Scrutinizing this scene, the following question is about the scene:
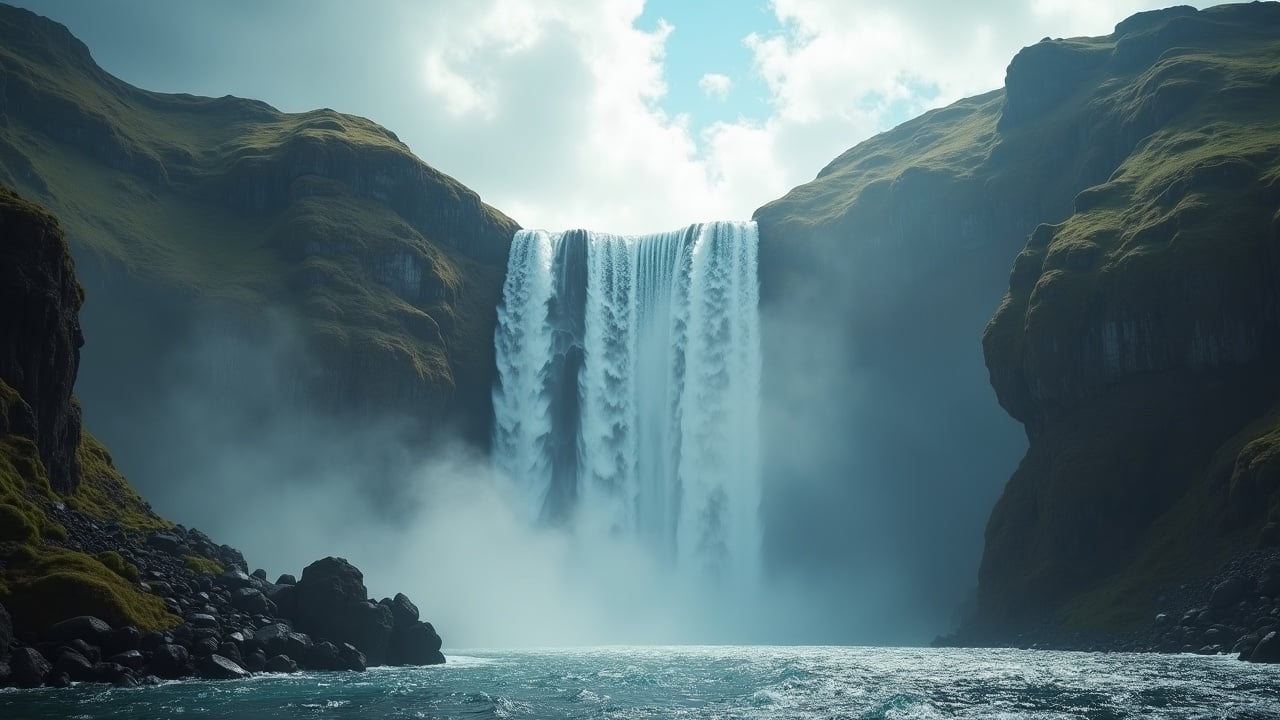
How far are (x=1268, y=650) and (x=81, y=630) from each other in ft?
168

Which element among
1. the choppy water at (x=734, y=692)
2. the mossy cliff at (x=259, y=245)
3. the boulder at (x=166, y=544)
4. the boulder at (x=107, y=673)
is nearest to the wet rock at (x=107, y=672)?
the boulder at (x=107, y=673)

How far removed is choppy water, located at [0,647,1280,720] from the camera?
3316 cm

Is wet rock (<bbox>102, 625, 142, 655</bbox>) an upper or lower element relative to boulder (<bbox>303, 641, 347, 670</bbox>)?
upper

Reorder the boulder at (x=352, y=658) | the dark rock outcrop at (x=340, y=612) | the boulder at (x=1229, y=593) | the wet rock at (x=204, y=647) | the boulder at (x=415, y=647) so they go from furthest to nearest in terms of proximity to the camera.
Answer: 1. the boulder at (x=1229, y=593)
2. the boulder at (x=415, y=647)
3. the dark rock outcrop at (x=340, y=612)
4. the boulder at (x=352, y=658)
5. the wet rock at (x=204, y=647)

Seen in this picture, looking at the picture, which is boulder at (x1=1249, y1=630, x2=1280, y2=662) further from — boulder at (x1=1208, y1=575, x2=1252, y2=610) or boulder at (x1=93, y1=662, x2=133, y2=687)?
boulder at (x1=93, y1=662, x2=133, y2=687)

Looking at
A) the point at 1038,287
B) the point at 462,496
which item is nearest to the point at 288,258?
the point at 462,496

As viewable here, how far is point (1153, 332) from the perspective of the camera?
83.1 meters

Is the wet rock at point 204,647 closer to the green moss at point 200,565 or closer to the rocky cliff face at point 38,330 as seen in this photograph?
the green moss at point 200,565

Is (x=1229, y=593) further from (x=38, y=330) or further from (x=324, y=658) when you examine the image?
(x=38, y=330)

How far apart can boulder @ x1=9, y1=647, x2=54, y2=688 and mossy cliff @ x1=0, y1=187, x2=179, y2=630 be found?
3.95 m

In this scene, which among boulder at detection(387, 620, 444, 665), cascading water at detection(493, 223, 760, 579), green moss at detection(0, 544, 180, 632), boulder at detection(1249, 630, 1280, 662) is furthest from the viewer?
cascading water at detection(493, 223, 760, 579)

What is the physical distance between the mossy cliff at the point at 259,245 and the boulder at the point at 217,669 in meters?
64.2

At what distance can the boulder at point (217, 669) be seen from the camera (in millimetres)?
42188

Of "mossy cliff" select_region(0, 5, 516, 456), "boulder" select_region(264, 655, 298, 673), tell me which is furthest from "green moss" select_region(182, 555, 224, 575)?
"mossy cliff" select_region(0, 5, 516, 456)
